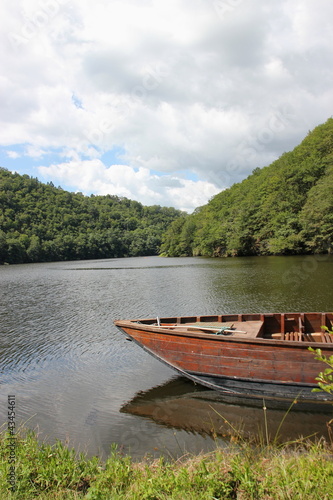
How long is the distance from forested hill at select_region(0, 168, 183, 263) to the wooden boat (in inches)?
4070

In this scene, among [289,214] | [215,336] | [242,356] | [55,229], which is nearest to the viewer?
[242,356]

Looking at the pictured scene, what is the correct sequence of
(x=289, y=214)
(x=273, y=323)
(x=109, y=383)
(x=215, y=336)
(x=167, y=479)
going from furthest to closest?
(x=289, y=214) < (x=273, y=323) < (x=109, y=383) < (x=215, y=336) < (x=167, y=479)

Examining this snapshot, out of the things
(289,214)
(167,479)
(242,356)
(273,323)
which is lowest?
(167,479)

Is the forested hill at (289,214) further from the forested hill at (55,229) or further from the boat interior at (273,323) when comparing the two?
the forested hill at (55,229)

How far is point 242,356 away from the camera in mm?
8234

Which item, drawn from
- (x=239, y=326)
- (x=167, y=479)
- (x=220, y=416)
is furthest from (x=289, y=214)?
(x=167, y=479)

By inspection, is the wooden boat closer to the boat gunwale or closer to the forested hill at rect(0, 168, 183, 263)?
the boat gunwale

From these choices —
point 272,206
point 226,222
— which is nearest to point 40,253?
point 226,222

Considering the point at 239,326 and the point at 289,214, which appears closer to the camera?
the point at 239,326

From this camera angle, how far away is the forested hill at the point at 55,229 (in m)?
110

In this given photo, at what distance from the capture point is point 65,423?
25.0ft

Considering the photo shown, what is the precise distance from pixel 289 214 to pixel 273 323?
2373 inches

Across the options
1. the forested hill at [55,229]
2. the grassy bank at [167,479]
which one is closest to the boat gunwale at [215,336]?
the grassy bank at [167,479]

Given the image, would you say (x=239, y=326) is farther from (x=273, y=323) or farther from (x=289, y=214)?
(x=289, y=214)
